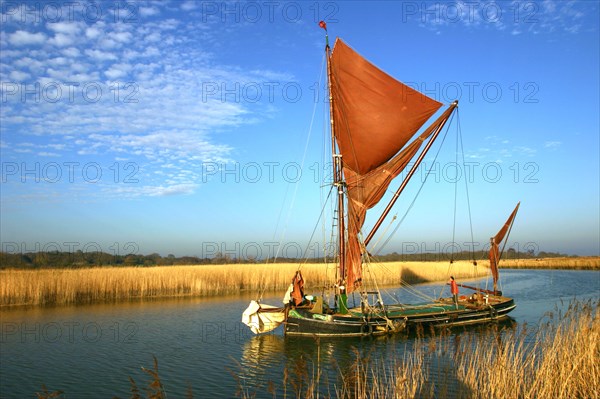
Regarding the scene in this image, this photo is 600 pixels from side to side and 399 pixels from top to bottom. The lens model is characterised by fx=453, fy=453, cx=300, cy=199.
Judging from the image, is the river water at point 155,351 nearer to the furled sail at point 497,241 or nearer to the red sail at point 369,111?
the furled sail at point 497,241

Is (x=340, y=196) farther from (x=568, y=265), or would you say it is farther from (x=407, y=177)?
(x=568, y=265)

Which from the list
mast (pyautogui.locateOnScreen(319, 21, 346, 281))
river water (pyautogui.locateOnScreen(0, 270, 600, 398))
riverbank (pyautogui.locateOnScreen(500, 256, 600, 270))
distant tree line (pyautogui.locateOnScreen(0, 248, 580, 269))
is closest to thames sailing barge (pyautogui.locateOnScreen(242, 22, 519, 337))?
mast (pyautogui.locateOnScreen(319, 21, 346, 281))

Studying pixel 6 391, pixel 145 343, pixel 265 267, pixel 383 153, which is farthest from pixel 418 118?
pixel 265 267

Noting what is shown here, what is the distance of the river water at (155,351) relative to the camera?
10945 mm

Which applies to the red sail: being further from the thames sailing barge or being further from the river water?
the river water

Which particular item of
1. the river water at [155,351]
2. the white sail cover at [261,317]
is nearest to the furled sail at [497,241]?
the river water at [155,351]

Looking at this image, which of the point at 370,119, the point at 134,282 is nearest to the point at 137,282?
the point at 134,282

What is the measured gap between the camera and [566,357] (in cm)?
788

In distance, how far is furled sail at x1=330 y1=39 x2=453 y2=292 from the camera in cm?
1734

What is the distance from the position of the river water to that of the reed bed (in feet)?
4.24

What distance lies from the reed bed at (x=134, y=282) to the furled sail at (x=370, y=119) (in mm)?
4141

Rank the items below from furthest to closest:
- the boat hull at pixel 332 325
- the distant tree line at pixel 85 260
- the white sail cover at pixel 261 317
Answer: the distant tree line at pixel 85 260 → the white sail cover at pixel 261 317 → the boat hull at pixel 332 325

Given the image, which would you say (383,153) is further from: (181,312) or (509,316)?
(181,312)

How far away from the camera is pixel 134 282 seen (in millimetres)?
26062
